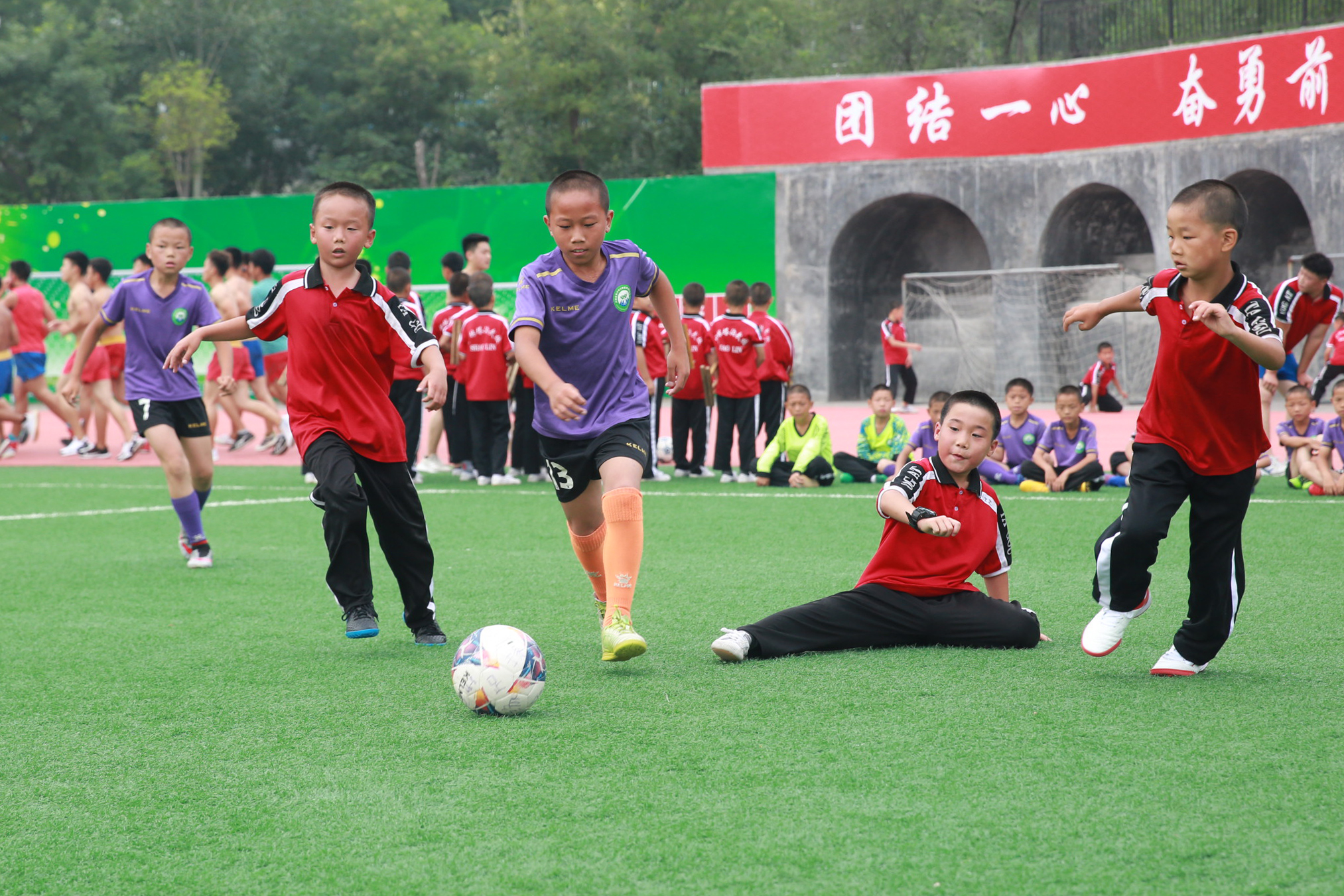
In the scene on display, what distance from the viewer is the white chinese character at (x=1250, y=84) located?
20219 mm

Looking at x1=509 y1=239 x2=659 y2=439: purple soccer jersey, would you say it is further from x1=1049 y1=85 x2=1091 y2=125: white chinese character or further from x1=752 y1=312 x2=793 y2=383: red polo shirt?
x1=1049 y1=85 x2=1091 y2=125: white chinese character

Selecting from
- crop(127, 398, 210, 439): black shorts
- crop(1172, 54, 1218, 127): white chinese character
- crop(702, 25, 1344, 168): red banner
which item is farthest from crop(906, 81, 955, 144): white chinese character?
crop(127, 398, 210, 439): black shorts

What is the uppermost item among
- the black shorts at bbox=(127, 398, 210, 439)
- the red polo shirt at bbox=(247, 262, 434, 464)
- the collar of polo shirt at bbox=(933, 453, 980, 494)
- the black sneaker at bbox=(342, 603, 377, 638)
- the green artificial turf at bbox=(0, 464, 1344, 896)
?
the red polo shirt at bbox=(247, 262, 434, 464)

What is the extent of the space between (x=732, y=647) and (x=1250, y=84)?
18784 mm

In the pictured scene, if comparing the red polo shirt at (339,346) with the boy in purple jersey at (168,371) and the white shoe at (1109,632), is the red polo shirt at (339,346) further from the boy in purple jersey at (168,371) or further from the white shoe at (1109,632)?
the white shoe at (1109,632)

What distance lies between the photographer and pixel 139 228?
2594 cm

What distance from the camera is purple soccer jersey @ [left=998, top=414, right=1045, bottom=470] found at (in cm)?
1146

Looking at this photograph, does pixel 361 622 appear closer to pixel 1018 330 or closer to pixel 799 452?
pixel 799 452

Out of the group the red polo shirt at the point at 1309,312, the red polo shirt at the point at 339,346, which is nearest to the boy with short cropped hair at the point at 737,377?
the red polo shirt at the point at 1309,312

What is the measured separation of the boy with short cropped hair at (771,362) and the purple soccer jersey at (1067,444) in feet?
9.09

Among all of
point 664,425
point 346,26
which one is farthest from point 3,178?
point 664,425

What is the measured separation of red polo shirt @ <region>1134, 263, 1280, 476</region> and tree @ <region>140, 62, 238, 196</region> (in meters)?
42.0

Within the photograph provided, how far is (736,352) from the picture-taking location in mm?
12695

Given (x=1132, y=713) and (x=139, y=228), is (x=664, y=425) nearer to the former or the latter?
(x=139, y=228)
